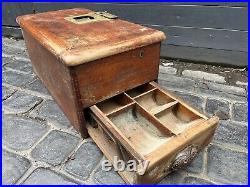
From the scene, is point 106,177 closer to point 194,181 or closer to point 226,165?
point 194,181

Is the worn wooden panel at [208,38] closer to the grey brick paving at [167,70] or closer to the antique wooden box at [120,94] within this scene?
the grey brick paving at [167,70]

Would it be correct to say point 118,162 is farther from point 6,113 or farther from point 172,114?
point 6,113

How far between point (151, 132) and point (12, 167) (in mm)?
903

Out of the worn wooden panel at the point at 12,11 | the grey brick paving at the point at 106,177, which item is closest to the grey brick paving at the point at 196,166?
the grey brick paving at the point at 106,177

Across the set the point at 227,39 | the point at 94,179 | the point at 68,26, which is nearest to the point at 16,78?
the point at 68,26

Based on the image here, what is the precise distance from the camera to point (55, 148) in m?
1.79

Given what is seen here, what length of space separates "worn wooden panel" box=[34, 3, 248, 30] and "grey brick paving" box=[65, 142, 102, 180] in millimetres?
1606

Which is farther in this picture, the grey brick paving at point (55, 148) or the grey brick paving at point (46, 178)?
the grey brick paving at point (55, 148)

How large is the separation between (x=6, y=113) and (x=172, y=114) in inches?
A: 52.2

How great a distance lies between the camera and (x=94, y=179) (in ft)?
5.21

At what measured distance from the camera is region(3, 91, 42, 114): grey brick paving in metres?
2.16

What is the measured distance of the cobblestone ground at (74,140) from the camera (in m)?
1.60

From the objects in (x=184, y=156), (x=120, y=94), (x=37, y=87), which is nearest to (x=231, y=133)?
(x=184, y=156)

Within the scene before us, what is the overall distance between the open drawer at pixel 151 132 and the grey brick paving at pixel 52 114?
12.6 inches
